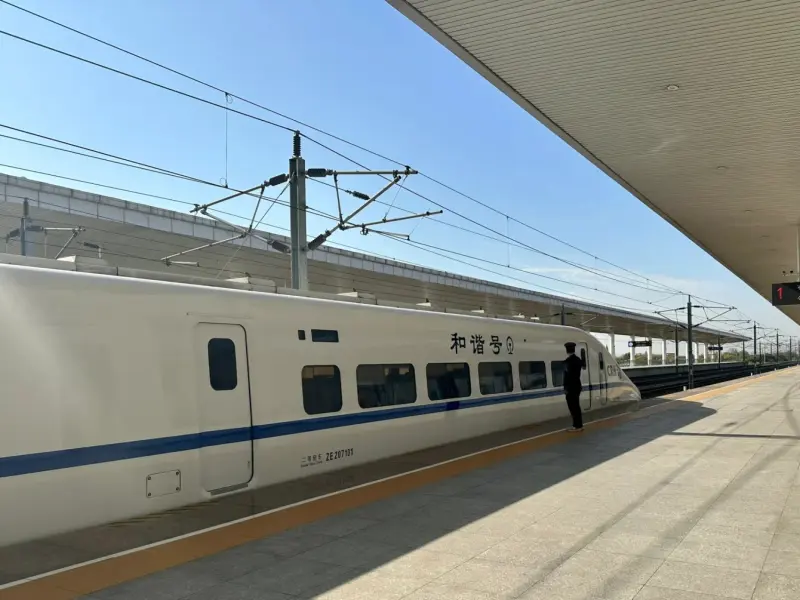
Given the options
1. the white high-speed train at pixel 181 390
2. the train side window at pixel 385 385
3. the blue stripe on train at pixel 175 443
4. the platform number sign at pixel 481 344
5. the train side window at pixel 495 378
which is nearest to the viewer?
the blue stripe on train at pixel 175 443

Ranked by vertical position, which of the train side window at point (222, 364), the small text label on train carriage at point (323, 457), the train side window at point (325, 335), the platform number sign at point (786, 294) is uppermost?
the platform number sign at point (786, 294)

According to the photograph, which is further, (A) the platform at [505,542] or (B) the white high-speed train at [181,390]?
(B) the white high-speed train at [181,390]

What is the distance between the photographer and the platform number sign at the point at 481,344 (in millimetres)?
11078

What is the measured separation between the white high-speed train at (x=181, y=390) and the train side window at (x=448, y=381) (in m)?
0.05

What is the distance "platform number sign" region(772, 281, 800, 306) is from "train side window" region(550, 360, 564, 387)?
26.0ft

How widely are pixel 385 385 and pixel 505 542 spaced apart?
4.10 metres

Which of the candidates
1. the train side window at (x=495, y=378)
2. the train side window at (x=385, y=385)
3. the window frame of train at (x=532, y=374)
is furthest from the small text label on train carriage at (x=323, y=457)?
the window frame of train at (x=532, y=374)

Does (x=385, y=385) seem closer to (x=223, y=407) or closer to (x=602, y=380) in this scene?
(x=223, y=407)

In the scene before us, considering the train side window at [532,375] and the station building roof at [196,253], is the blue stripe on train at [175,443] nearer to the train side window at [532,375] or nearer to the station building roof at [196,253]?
the station building roof at [196,253]

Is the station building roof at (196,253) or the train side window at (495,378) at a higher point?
the station building roof at (196,253)

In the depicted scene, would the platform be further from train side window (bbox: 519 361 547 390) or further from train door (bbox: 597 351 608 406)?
train door (bbox: 597 351 608 406)

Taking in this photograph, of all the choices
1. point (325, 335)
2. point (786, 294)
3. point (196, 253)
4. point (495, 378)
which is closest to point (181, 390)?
point (325, 335)

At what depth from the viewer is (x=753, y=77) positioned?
9.77 m

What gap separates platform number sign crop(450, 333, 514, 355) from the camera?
11078mm
